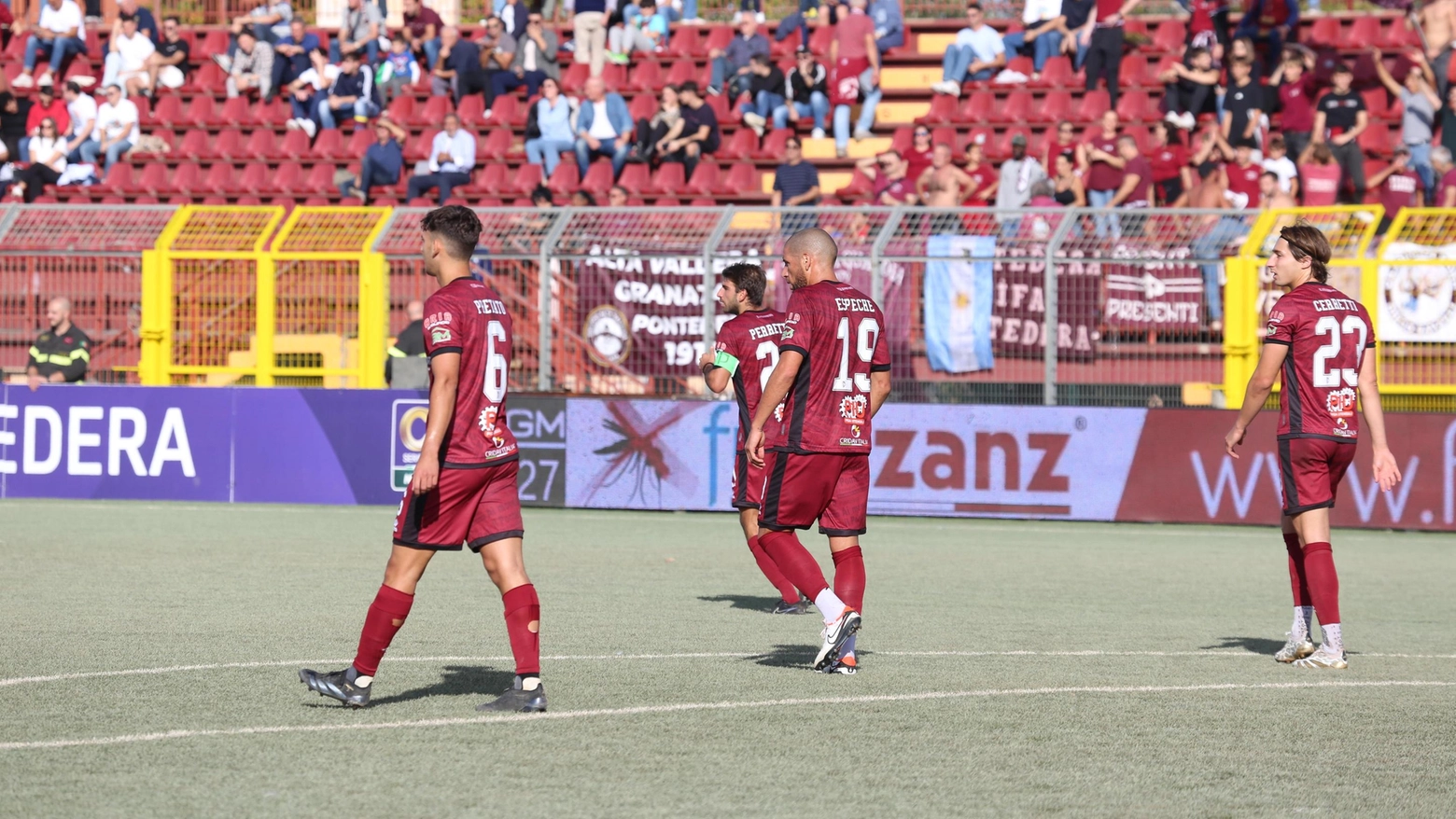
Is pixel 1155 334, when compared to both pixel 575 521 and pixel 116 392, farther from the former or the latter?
pixel 116 392

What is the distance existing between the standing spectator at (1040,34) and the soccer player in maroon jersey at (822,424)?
1656 cm

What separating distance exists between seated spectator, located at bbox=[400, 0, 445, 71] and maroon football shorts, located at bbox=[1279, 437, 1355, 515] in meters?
19.7

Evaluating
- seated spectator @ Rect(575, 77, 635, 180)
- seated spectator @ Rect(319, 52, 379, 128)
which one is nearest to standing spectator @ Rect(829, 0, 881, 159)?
seated spectator @ Rect(575, 77, 635, 180)

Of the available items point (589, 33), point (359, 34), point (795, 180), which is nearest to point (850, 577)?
point (795, 180)

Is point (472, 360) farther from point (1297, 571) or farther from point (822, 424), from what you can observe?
point (1297, 571)

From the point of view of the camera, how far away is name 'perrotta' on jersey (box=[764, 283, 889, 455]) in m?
8.06

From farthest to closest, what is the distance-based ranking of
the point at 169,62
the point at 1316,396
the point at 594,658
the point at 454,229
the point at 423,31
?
1. the point at 169,62
2. the point at 423,31
3. the point at 1316,396
4. the point at 594,658
5. the point at 454,229

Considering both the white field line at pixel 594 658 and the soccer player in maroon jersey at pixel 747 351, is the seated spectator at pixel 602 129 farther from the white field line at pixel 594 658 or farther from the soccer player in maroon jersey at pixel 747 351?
the white field line at pixel 594 658

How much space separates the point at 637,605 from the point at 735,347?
1617 millimetres

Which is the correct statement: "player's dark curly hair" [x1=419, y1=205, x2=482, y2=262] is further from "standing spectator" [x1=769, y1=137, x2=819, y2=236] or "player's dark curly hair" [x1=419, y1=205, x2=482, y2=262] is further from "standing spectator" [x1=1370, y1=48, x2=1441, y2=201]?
"standing spectator" [x1=1370, y1=48, x2=1441, y2=201]

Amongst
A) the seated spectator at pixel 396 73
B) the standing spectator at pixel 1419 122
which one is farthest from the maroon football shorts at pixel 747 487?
the seated spectator at pixel 396 73

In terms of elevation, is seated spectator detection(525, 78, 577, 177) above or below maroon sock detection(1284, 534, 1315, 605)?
above

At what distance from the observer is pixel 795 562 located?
7.96m

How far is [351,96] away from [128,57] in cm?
406
